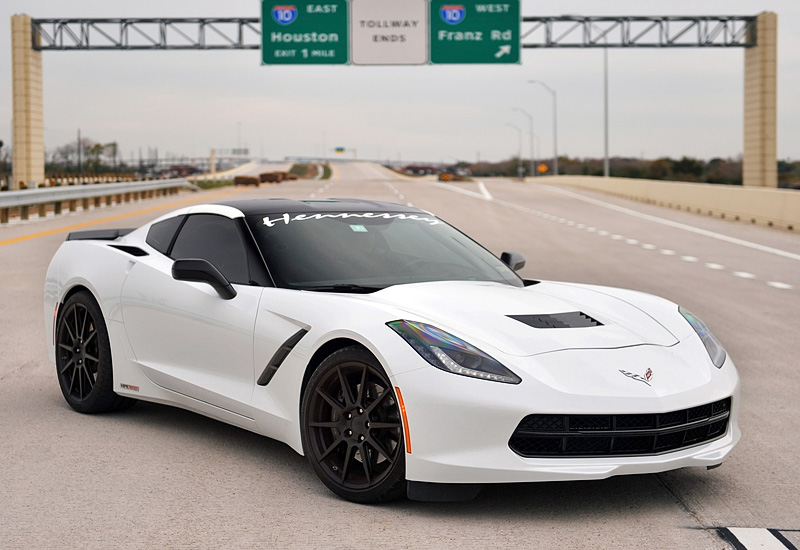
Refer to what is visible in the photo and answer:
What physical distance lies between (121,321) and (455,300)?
2.29m

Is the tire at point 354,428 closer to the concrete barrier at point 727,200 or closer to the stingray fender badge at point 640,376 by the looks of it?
the stingray fender badge at point 640,376

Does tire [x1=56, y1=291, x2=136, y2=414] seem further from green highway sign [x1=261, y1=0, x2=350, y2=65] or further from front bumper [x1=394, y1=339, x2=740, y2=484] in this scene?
green highway sign [x1=261, y1=0, x2=350, y2=65]

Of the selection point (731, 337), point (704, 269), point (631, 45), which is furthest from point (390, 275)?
point (631, 45)

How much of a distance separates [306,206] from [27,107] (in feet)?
151

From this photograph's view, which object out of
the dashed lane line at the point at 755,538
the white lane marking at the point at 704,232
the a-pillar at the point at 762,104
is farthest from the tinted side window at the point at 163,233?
the a-pillar at the point at 762,104

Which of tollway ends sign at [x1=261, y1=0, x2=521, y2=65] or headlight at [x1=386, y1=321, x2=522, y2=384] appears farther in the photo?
tollway ends sign at [x1=261, y1=0, x2=521, y2=65]

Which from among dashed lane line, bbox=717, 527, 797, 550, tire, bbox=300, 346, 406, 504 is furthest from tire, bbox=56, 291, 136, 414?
dashed lane line, bbox=717, 527, 797, 550

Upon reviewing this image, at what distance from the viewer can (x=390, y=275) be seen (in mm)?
5754

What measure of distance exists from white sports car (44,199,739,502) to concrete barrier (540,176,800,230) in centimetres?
2381

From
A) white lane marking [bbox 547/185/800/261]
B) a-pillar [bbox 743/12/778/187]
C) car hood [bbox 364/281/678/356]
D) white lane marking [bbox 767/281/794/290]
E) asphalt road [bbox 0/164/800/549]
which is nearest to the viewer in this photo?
asphalt road [bbox 0/164/800/549]

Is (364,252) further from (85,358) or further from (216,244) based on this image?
(85,358)

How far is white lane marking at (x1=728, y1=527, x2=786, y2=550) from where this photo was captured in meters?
4.23

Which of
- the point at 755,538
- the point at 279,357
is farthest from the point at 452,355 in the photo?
the point at 755,538

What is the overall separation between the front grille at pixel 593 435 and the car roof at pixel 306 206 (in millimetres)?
2198
